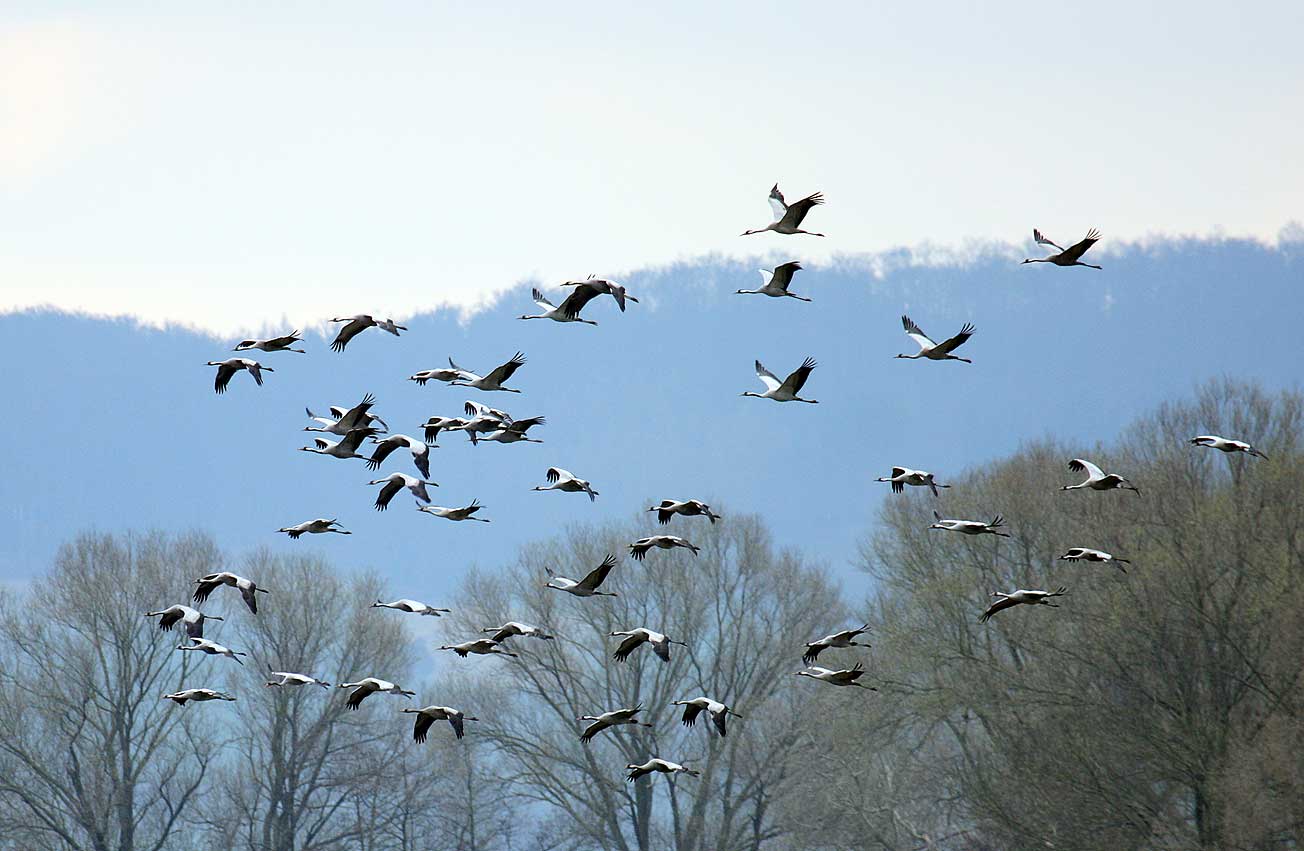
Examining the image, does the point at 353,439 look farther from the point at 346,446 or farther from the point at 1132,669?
A: the point at 1132,669

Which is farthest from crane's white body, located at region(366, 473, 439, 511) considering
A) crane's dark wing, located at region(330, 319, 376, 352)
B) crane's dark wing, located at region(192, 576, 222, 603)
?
crane's dark wing, located at region(192, 576, 222, 603)

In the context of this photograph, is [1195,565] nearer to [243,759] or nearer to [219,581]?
[219,581]

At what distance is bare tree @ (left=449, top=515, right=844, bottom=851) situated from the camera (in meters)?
56.2

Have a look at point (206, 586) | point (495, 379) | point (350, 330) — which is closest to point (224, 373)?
point (350, 330)

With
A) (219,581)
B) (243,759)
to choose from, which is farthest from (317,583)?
(219,581)

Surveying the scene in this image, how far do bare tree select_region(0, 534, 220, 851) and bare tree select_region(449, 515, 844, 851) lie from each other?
11.5 metres

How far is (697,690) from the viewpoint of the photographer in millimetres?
59062

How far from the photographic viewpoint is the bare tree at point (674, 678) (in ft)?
184

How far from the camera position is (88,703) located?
60.8 m

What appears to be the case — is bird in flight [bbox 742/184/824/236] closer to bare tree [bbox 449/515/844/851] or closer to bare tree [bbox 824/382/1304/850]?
bare tree [bbox 824/382/1304/850]

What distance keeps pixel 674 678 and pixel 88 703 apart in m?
20.7

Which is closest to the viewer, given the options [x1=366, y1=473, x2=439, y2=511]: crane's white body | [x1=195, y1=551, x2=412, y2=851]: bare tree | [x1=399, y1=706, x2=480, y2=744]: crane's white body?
[x1=399, y1=706, x2=480, y2=744]: crane's white body

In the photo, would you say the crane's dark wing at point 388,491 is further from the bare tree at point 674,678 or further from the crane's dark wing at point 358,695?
the bare tree at point 674,678

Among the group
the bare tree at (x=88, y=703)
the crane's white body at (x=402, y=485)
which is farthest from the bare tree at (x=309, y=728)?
the crane's white body at (x=402, y=485)
